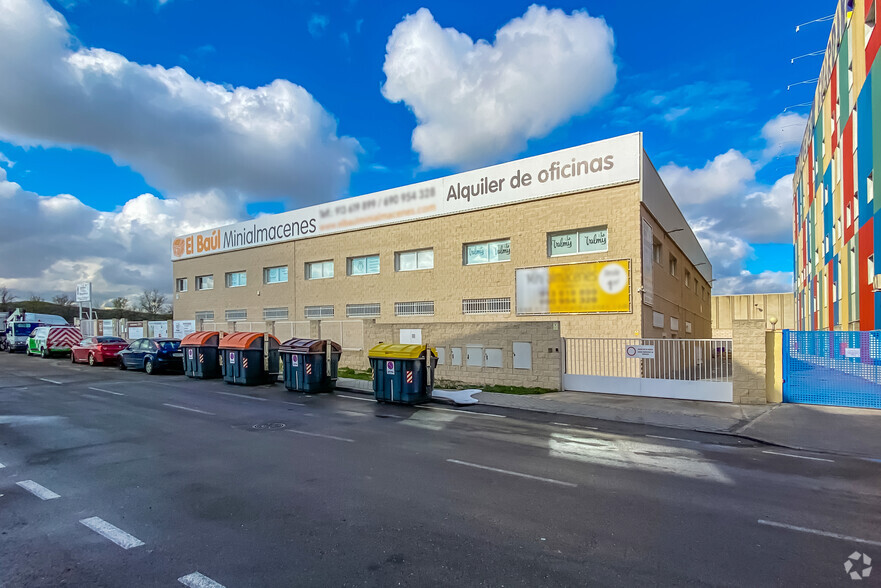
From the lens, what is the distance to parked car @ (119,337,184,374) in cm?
2020

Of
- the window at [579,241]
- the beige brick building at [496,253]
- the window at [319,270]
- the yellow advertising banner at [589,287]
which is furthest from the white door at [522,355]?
the window at [319,270]

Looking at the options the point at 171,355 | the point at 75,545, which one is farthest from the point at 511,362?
the point at 171,355

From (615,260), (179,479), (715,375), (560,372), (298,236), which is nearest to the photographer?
(179,479)

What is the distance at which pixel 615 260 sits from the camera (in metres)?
18.3

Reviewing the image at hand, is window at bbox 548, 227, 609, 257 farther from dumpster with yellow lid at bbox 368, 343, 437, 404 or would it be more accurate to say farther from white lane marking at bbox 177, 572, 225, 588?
white lane marking at bbox 177, 572, 225, 588

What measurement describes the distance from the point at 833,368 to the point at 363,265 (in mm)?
20144

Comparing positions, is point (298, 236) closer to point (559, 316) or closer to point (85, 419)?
point (559, 316)

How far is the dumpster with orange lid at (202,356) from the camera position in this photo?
61.0 ft

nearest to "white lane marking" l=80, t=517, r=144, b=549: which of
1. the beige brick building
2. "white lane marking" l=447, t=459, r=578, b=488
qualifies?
"white lane marking" l=447, t=459, r=578, b=488

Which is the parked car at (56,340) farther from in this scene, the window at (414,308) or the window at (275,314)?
the window at (414,308)

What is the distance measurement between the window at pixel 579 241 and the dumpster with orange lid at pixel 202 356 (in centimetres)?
1329

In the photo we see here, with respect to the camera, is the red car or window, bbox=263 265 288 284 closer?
the red car

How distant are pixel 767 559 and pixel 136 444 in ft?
27.8

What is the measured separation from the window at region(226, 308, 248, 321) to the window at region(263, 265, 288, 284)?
109 inches
